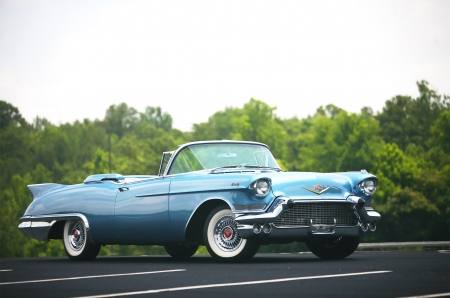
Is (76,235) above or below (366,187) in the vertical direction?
below

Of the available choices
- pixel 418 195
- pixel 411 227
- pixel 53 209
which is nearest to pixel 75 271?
pixel 53 209

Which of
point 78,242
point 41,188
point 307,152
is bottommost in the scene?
point 78,242

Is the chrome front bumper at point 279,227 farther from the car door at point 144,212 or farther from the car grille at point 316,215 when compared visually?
the car door at point 144,212

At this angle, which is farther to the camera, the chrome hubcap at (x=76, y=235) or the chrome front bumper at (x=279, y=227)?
the chrome hubcap at (x=76, y=235)

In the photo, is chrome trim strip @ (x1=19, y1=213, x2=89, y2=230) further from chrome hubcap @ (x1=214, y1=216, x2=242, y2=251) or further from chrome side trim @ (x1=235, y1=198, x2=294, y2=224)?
chrome side trim @ (x1=235, y1=198, x2=294, y2=224)

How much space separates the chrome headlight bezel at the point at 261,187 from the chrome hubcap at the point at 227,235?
50cm

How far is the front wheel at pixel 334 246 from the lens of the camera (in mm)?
11555

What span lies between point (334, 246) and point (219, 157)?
2054mm

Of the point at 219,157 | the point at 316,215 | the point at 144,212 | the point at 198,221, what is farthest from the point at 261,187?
the point at 144,212

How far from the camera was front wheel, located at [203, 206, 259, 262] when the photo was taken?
10680 mm

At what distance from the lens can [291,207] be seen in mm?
10445

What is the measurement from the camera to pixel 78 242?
1297 cm

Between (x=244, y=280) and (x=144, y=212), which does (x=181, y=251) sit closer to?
(x=144, y=212)

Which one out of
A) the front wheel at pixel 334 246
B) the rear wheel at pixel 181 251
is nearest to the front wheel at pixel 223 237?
the front wheel at pixel 334 246
